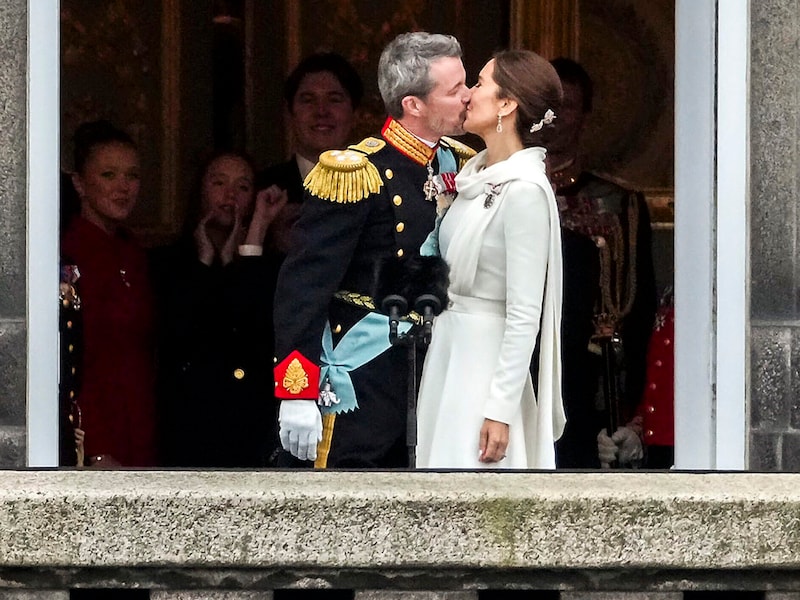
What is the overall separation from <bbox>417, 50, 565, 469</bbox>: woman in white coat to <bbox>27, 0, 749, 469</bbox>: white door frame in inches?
14.0

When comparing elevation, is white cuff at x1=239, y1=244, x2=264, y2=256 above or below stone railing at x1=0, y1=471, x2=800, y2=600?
above

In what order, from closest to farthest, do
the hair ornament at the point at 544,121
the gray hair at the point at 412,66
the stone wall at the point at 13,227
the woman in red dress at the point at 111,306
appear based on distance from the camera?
the stone wall at the point at 13,227
the hair ornament at the point at 544,121
the gray hair at the point at 412,66
the woman in red dress at the point at 111,306

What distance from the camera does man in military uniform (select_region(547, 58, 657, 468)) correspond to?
5.55 m

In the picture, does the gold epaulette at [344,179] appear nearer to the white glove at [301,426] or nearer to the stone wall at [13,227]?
the white glove at [301,426]

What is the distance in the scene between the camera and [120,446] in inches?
222

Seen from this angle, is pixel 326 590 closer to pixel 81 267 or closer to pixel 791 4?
pixel 791 4

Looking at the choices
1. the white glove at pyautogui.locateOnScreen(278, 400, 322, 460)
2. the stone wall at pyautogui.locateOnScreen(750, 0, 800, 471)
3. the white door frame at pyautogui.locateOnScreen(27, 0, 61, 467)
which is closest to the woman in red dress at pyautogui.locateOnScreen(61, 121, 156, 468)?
the white door frame at pyautogui.locateOnScreen(27, 0, 61, 467)

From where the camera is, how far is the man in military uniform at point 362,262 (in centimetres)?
437

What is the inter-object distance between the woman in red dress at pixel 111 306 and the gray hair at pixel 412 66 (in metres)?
1.32

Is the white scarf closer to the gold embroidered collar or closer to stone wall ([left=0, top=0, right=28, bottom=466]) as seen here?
the gold embroidered collar

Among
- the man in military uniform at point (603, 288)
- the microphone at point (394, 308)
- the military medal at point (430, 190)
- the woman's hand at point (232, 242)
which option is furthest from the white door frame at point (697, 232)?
the woman's hand at point (232, 242)

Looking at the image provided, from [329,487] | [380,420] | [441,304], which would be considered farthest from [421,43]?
[329,487]

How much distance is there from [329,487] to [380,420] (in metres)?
1.36

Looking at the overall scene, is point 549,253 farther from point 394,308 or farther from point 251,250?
point 251,250
